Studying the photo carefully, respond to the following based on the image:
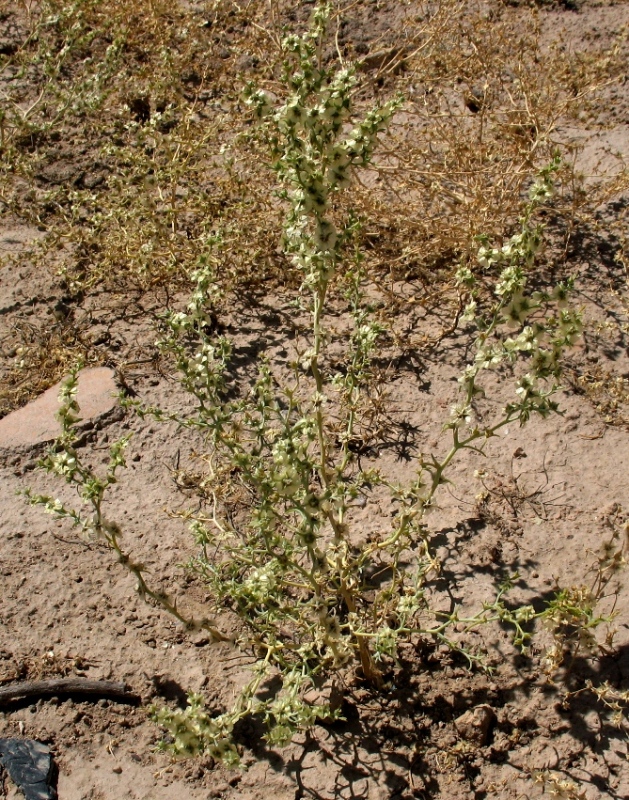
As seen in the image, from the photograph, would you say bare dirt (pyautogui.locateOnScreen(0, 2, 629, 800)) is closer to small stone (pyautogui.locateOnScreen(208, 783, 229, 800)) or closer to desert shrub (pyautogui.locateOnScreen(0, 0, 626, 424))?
small stone (pyautogui.locateOnScreen(208, 783, 229, 800))

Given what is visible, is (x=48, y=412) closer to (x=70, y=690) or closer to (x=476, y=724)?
(x=70, y=690)

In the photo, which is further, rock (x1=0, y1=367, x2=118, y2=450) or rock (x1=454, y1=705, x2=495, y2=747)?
rock (x1=0, y1=367, x2=118, y2=450)

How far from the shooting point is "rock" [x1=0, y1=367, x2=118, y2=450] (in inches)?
150

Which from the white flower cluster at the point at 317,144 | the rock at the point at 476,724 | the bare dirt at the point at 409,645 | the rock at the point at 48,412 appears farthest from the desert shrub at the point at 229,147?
the rock at the point at 476,724

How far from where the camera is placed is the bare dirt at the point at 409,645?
278cm

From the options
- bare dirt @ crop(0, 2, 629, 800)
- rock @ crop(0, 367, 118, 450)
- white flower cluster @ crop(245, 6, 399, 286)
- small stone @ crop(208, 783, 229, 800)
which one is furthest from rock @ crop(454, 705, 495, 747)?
rock @ crop(0, 367, 118, 450)

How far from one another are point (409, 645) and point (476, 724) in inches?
13.4

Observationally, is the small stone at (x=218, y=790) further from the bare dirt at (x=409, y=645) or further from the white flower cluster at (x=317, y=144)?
the white flower cluster at (x=317, y=144)

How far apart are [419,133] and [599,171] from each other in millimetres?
955

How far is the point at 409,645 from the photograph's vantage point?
3.02 meters

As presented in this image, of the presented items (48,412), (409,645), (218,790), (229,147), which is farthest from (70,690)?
(229,147)

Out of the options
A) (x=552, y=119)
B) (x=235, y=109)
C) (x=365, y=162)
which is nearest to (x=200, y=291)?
(x=365, y=162)

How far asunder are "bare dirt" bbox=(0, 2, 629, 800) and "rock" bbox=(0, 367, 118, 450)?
2.0 inches

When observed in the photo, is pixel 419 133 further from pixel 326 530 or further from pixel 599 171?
pixel 326 530
